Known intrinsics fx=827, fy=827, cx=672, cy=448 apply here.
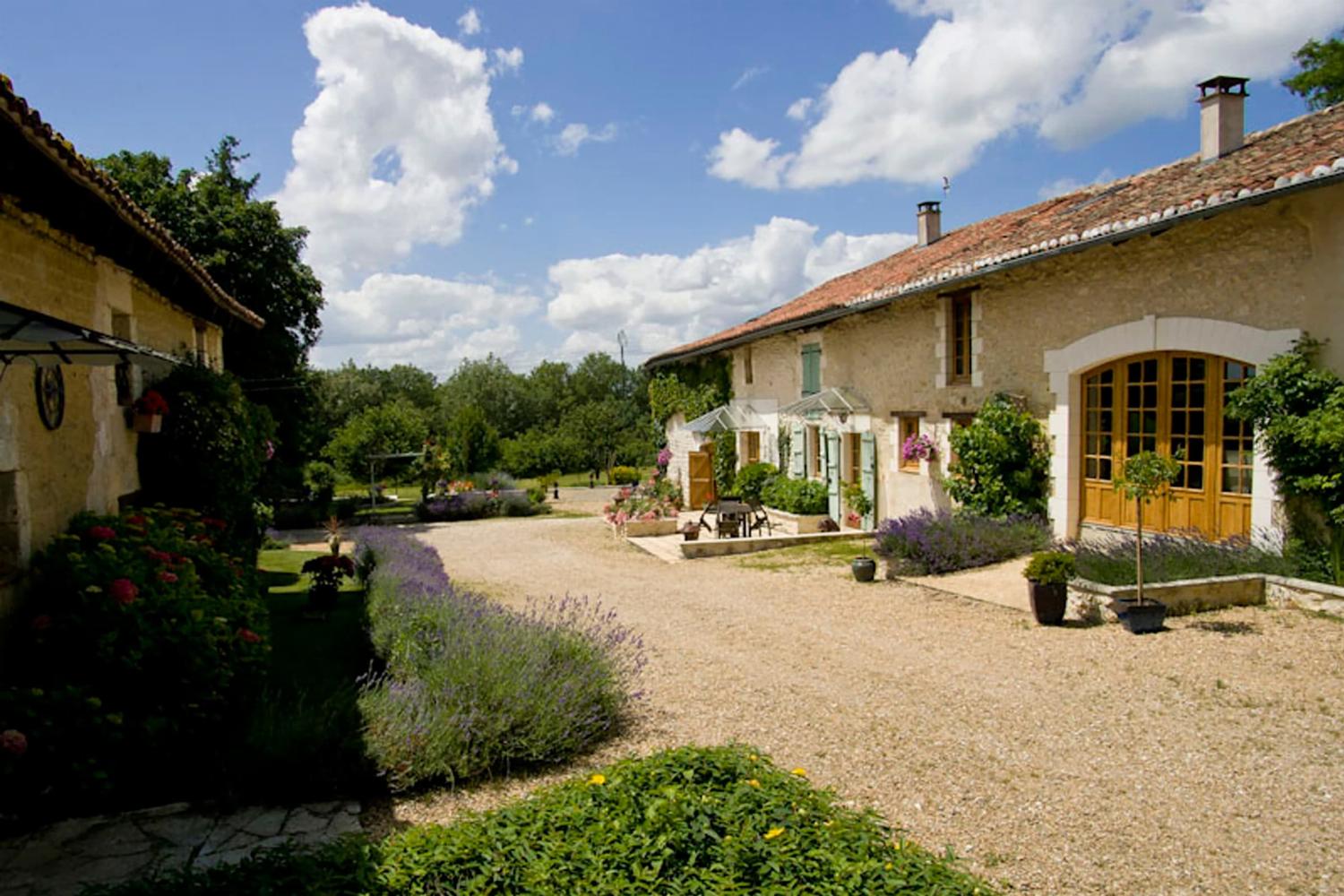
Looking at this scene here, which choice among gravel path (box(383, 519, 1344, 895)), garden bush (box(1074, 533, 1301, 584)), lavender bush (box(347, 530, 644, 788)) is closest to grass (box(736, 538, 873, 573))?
gravel path (box(383, 519, 1344, 895))

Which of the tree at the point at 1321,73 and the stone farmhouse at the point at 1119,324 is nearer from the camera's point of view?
the stone farmhouse at the point at 1119,324

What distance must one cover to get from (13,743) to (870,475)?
12407 mm

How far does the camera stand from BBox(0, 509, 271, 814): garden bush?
396 cm

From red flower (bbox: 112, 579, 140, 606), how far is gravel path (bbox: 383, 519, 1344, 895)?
1.84 metres

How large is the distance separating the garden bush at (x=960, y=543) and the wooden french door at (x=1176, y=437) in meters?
0.75

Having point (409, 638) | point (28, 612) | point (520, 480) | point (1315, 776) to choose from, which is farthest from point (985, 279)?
point (520, 480)

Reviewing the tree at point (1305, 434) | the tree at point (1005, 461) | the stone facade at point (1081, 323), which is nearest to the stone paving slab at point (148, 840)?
the tree at point (1305, 434)

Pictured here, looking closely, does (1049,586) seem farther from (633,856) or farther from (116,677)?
(116,677)

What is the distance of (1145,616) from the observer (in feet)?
23.1

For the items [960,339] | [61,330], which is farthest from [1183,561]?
[61,330]

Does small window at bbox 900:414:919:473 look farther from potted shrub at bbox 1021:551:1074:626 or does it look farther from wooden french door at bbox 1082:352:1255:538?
potted shrub at bbox 1021:551:1074:626

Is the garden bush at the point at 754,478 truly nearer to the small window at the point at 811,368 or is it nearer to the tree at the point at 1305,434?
the small window at the point at 811,368

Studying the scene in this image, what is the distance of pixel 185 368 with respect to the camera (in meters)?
8.01

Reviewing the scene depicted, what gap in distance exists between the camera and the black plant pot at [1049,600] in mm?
7562
